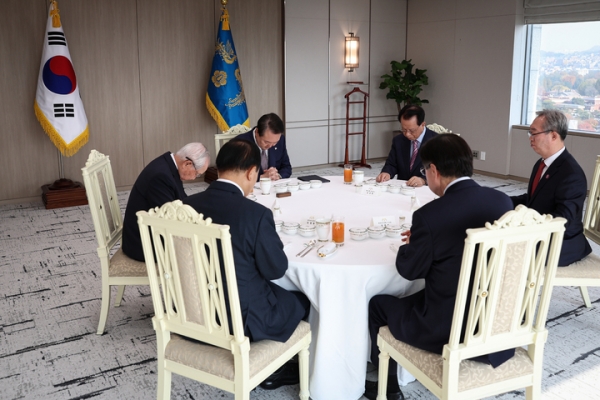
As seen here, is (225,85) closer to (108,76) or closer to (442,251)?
(108,76)

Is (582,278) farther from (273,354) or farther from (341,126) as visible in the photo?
(341,126)

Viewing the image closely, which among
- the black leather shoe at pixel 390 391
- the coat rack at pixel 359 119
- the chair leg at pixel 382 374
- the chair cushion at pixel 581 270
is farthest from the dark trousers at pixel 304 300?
the coat rack at pixel 359 119

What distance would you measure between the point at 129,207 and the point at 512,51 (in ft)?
19.4

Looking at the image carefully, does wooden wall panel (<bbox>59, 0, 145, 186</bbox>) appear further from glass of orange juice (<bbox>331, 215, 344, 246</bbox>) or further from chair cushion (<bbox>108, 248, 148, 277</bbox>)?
glass of orange juice (<bbox>331, 215, 344, 246</bbox>)

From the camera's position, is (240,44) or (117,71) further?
(240,44)

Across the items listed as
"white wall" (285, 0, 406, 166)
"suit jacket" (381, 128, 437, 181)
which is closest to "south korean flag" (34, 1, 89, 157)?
"white wall" (285, 0, 406, 166)

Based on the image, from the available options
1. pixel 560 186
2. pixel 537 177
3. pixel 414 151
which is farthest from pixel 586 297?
pixel 414 151

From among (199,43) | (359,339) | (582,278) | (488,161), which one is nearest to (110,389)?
(359,339)

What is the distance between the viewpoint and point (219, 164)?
95.0 inches

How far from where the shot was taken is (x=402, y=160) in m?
4.73

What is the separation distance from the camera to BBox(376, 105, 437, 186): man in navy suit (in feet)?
14.8

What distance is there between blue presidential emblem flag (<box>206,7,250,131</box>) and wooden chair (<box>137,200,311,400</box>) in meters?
5.17

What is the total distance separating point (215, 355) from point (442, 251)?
0.97 metres

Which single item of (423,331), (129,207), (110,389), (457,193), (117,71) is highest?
(117,71)
